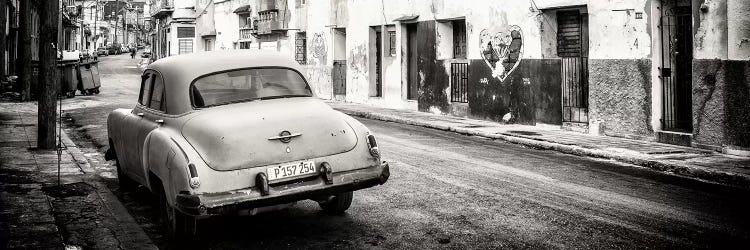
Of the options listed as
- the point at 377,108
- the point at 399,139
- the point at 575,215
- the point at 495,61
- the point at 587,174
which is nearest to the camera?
the point at 575,215

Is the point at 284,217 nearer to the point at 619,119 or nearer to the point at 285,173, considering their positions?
the point at 285,173

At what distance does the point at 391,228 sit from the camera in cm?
603

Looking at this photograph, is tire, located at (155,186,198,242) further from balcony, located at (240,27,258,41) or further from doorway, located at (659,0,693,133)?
balcony, located at (240,27,258,41)

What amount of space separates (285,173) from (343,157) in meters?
0.56

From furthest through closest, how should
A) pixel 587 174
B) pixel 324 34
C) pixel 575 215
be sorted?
pixel 324 34 < pixel 587 174 < pixel 575 215

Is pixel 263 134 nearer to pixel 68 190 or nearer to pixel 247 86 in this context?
pixel 247 86

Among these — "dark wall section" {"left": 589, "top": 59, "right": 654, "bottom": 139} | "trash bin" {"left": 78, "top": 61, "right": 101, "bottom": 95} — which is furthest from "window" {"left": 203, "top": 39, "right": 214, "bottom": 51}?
"dark wall section" {"left": 589, "top": 59, "right": 654, "bottom": 139}

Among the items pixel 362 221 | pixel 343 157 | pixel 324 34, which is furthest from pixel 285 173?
pixel 324 34

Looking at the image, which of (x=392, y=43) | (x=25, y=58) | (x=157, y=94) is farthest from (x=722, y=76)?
(x=25, y=58)

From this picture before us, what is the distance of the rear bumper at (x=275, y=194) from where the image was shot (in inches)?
206

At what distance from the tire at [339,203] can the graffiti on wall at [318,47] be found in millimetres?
20752

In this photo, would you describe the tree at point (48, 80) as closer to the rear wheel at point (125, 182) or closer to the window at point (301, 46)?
the rear wheel at point (125, 182)

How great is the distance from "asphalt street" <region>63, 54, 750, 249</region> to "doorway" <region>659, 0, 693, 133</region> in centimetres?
316

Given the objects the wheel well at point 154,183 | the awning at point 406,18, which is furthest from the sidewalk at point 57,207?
the awning at point 406,18
